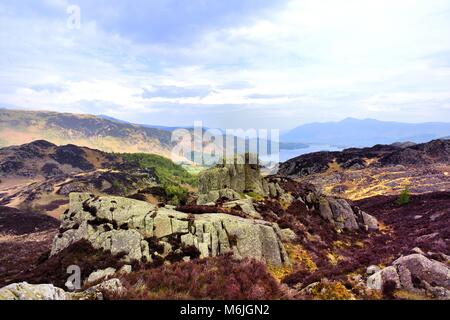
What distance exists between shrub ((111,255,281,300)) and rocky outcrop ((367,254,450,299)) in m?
5.79

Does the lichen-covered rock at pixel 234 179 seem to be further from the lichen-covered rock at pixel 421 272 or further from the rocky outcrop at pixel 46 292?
the rocky outcrop at pixel 46 292

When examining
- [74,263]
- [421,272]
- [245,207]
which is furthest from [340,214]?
[74,263]

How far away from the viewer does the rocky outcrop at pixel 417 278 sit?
14734 millimetres

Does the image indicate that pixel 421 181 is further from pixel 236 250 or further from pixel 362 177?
pixel 236 250

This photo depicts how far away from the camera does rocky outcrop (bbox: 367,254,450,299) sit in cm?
1473

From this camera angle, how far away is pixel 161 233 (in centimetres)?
2603

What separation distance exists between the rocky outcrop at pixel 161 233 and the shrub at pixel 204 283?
35.0 feet

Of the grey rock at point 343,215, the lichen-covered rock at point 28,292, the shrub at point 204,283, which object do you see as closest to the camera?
the lichen-covered rock at point 28,292

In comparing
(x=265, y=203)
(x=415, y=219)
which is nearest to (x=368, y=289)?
(x=265, y=203)

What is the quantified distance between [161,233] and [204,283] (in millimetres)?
14322

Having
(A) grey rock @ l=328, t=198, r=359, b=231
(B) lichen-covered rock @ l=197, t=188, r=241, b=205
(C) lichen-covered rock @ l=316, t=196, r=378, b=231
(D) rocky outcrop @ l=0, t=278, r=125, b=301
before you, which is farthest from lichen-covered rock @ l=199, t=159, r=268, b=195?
(D) rocky outcrop @ l=0, t=278, r=125, b=301

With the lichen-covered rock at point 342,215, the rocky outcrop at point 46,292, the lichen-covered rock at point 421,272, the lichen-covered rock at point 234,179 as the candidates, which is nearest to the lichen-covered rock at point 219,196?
the lichen-covered rock at point 234,179

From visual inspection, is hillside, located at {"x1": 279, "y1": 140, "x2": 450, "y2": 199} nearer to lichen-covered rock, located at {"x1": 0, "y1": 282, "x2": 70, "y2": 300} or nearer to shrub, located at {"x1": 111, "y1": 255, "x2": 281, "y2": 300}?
shrub, located at {"x1": 111, "y1": 255, "x2": 281, "y2": 300}
